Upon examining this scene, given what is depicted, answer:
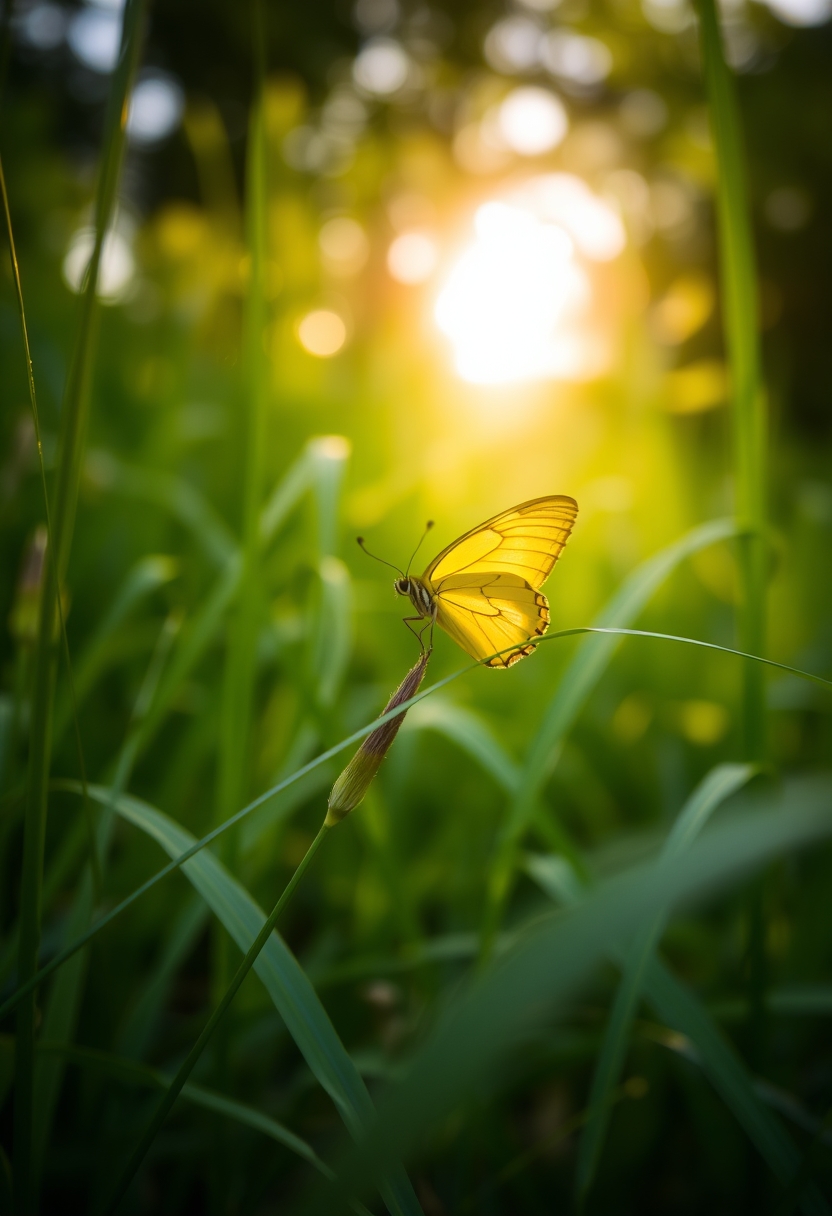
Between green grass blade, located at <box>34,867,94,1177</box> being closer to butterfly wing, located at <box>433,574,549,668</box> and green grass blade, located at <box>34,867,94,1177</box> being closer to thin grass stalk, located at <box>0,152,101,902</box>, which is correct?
thin grass stalk, located at <box>0,152,101,902</box>

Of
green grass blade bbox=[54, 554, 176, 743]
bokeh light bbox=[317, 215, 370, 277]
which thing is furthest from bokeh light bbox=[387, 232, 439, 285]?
green grass blade bbox=[54, 554, 176, 743]

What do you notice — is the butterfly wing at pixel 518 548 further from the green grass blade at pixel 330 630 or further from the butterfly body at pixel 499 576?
the green grass blade at pixel 330 630

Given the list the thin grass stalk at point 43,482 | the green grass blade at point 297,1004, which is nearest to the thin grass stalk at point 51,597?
the thin grass stalk at point 43,482

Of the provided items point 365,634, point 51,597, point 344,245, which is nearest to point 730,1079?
point 51,597

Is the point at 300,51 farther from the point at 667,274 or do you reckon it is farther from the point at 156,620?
the point at 156,620

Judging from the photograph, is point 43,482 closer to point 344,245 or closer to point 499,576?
point 499,576

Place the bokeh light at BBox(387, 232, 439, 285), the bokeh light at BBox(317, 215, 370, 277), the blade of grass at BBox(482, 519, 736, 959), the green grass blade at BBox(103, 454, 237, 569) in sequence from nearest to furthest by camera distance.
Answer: the blade of grass at BBox(482, 519, 736, 959) → the green grass blade at BBox(103, 454, 237, 569) → the bokeh light at BBox(387, 232, 439, 285) → the bokeh light at BBox(317, 215, 370, 277)

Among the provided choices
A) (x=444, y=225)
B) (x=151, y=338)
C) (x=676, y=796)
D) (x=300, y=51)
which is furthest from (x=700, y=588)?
(x=300, y=51)
